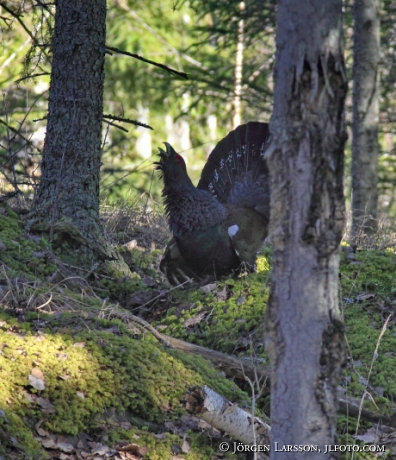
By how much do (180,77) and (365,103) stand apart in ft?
11.1

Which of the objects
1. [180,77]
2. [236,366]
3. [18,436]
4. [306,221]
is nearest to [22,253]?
[236,366]

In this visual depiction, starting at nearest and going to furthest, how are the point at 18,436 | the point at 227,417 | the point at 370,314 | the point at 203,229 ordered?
the point at 18,436 → the point at 227,417 → the point at 370,314 → the point at 203,229

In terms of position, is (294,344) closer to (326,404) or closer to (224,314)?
(326,404)

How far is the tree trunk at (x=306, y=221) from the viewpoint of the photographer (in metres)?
2.69

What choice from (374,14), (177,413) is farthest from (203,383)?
(374,14)

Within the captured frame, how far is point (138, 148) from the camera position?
24.8 meters

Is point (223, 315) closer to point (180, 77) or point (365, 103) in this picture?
point (365, 103)

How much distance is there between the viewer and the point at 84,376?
393 cm

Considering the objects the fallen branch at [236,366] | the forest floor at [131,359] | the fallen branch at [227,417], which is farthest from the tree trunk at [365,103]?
the fallen branch at [227,417]

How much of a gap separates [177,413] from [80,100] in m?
3.40

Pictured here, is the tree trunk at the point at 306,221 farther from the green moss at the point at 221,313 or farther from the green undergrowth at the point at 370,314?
the green moss at the point at 221,313

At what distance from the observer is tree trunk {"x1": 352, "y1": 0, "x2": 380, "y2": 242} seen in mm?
11211

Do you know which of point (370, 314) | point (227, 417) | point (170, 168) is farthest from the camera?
point (170, 168)

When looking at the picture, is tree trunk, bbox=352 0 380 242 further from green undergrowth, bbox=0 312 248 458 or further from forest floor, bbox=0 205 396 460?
green undergrowth, bbox=0 312 248 458
